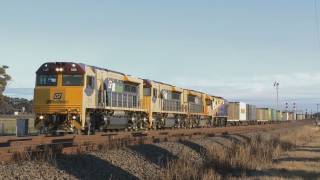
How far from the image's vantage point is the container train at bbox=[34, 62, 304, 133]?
81.4 ft

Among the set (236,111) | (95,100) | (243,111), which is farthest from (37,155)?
(243,111)

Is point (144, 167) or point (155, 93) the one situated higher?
point (155, 93)

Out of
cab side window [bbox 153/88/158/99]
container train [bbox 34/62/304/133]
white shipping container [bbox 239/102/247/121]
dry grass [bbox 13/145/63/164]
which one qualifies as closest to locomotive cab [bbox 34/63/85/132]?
container train [bbox 34/62/304/133]

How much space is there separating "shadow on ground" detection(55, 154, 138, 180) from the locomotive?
29.9ft

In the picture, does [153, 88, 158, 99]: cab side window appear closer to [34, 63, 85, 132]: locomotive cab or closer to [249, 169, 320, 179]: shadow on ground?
[34, 63, 85, 132]: locomotive cab

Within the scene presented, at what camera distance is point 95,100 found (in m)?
26.4

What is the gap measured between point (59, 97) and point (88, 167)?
35.3ft

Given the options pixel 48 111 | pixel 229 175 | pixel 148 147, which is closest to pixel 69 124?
pixel 48 111

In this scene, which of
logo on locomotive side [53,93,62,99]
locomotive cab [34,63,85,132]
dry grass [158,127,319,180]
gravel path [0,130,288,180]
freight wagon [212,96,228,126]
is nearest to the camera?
gravel path [0,130,288,180]

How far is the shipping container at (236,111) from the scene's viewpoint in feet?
235

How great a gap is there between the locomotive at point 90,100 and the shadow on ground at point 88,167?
912 centimetres

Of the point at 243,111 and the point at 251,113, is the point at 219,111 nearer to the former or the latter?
the point at 243,111

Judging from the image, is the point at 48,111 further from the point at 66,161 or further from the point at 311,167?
the point at 311,167

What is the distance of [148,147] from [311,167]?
663 cm
